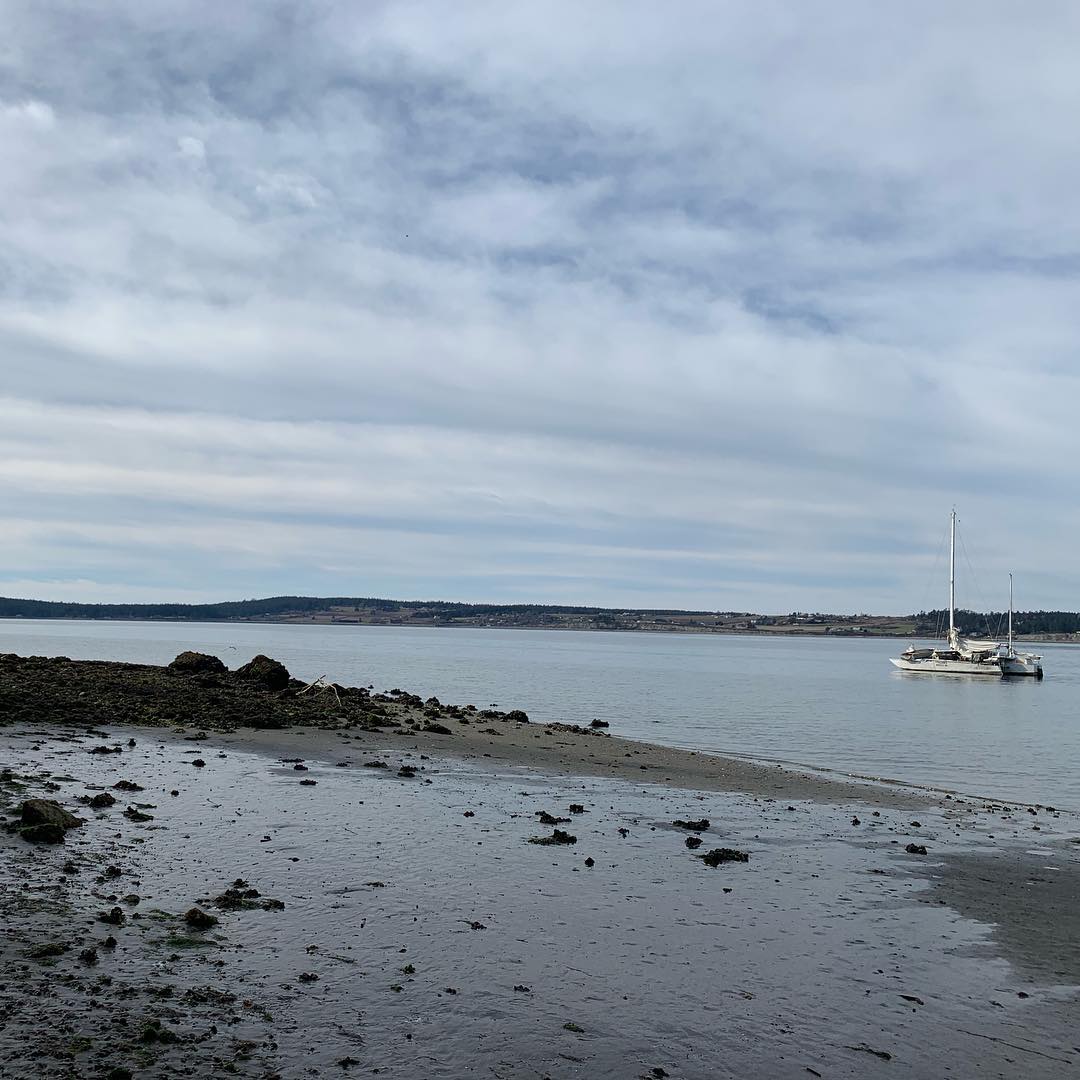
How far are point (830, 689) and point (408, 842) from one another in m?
76.8

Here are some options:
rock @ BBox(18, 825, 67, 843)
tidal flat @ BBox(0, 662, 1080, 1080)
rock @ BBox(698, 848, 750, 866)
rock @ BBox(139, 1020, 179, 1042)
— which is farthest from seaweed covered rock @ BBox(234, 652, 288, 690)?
rock @ BBox(139, 1020, 179, 1042)

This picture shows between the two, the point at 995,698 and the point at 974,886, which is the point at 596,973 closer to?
the point at 974,886

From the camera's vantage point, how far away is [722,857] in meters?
15.2

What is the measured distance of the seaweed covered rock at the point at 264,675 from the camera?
3966 centimetres

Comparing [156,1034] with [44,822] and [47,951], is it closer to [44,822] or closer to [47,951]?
[47,951]

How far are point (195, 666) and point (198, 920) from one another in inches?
1364

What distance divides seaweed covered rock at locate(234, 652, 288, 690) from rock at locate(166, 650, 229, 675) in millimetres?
1377


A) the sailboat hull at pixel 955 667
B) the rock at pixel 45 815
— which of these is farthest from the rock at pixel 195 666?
the sailboat hull at pixel 955 667

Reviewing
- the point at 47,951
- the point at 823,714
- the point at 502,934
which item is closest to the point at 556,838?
the point at 502,934

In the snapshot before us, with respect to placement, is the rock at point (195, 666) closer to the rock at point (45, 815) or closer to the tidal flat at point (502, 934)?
the tidal flat at point (502, 934)

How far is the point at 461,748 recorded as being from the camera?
1094 inches

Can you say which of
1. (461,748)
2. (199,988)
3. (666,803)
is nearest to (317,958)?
(199,988)

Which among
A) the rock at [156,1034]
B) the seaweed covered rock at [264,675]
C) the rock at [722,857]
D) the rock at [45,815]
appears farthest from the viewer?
the seaweed covered rock at [264,675]

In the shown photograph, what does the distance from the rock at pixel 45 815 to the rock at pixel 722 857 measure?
9.06 metres
